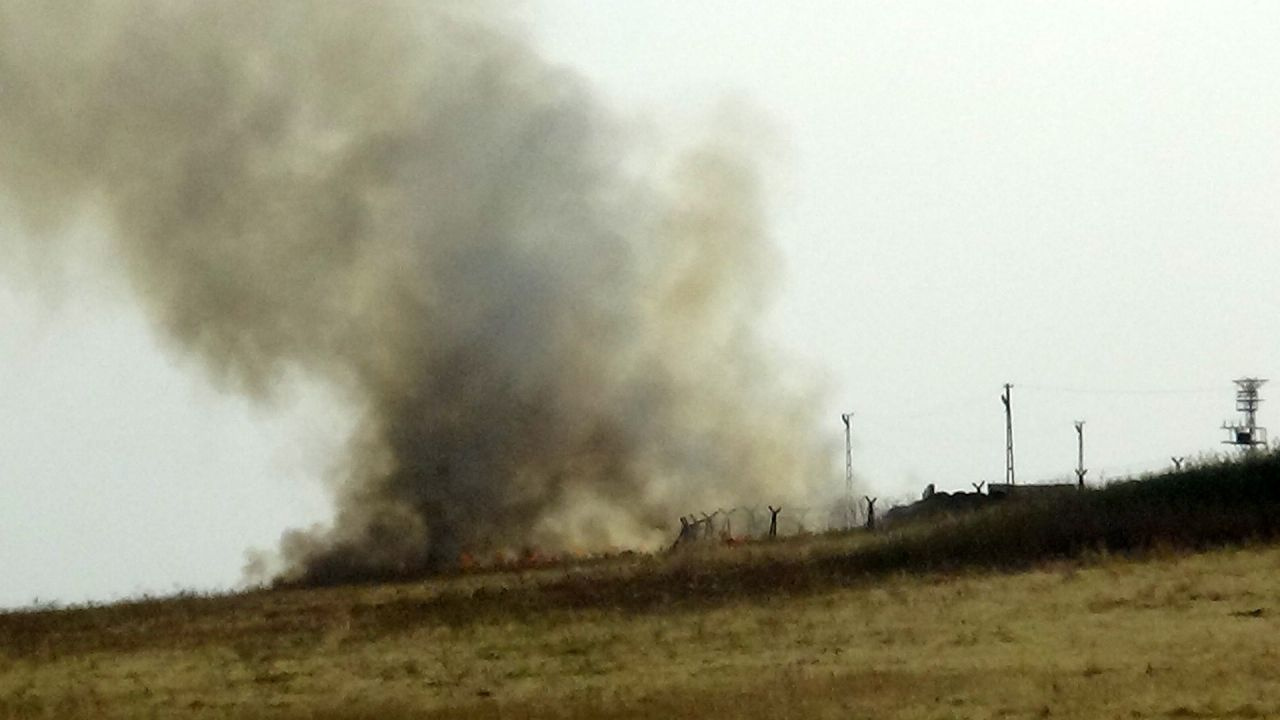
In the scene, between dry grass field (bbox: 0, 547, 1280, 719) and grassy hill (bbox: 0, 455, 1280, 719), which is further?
grassy hill (bbox: 0, 455, 1280, 719)

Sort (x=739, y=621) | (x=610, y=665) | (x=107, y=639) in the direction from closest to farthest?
(x=610, y=665) → (x=739, y=621) → (x=107, y=639)

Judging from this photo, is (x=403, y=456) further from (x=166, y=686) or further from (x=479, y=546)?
(x=166, y=686)

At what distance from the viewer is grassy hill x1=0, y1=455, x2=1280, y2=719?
2866cm

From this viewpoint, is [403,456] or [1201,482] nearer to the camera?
[1201,482]

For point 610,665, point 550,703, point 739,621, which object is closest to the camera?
point 550,703

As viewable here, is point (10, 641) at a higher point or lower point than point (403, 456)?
lower

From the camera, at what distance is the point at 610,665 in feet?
111

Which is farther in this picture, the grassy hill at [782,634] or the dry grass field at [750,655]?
the grassy hill at [782,634]

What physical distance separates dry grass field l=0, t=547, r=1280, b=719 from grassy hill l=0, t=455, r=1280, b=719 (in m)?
0.10

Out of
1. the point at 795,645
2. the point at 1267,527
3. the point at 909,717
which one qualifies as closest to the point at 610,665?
the point at 795,645

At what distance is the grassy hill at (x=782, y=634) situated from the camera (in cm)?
2866

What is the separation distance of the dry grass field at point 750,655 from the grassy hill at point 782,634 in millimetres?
103

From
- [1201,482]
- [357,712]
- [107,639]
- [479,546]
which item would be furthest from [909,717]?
[479,546]

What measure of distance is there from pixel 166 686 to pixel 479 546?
39.5 meters
